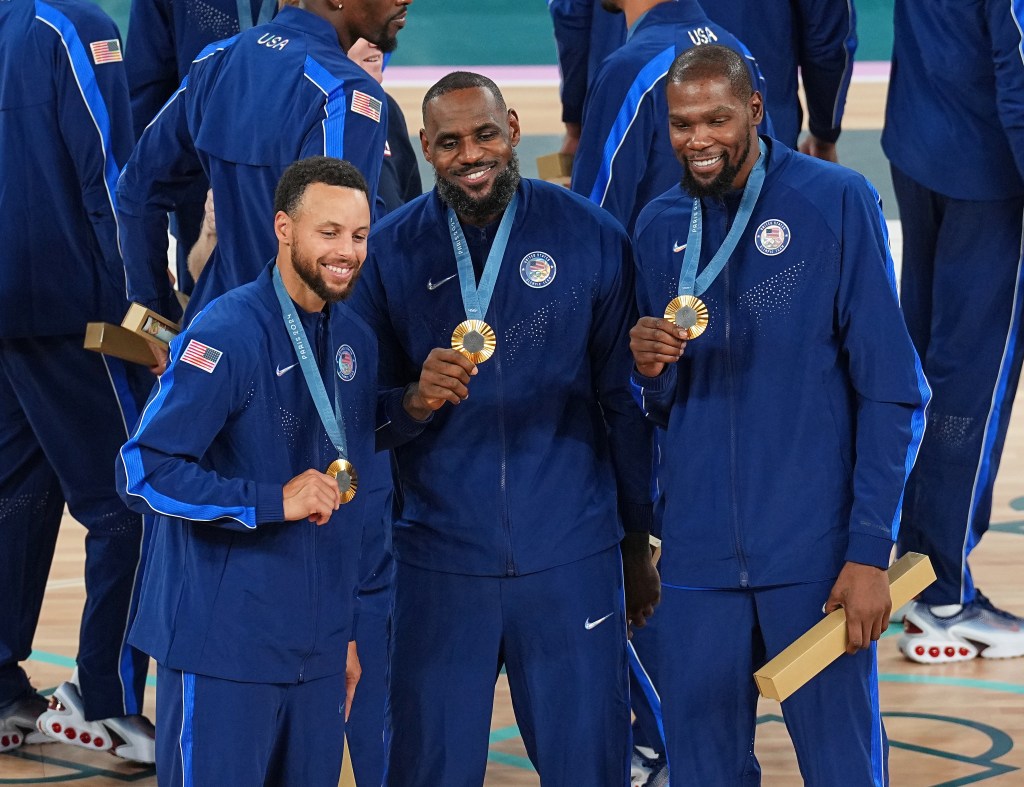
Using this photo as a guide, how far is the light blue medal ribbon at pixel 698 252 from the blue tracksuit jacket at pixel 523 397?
0.24 m

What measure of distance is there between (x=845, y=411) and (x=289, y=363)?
114 centimetres

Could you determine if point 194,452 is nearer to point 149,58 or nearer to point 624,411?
point 624,411

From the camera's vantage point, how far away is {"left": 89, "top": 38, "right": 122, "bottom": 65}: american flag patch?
16.2ft

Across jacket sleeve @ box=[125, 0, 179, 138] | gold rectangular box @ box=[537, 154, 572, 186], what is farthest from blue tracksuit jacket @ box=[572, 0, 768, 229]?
jacket sleeve @ box=[125, 0, 179, 138]

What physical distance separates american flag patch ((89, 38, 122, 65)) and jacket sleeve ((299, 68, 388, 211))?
3.35ft

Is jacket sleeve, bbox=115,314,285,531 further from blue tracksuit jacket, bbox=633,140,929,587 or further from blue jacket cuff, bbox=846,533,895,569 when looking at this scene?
blue jacket cuff, bbox=846,533,895,569

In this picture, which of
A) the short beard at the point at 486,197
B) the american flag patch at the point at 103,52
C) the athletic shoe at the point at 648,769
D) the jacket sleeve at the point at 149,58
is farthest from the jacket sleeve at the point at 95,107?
the athletic shoe at the point at 648,769

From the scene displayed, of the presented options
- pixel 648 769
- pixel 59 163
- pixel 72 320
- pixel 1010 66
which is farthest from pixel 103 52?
pixel 1010 66

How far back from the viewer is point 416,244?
378cm

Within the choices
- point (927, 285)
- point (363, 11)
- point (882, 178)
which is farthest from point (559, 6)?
point (882, 178)

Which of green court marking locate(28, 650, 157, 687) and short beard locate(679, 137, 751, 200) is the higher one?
short beard locate(679, 137, 751, 200)

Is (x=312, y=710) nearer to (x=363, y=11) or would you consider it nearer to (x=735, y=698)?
(x=735, y=698)

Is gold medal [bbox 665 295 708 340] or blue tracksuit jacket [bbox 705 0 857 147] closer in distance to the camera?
gold medal [bbox 665 295 708 340]

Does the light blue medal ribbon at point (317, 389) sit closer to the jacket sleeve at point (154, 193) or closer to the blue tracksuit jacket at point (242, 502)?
the blue tracksuit jacket at point (242, 502)
